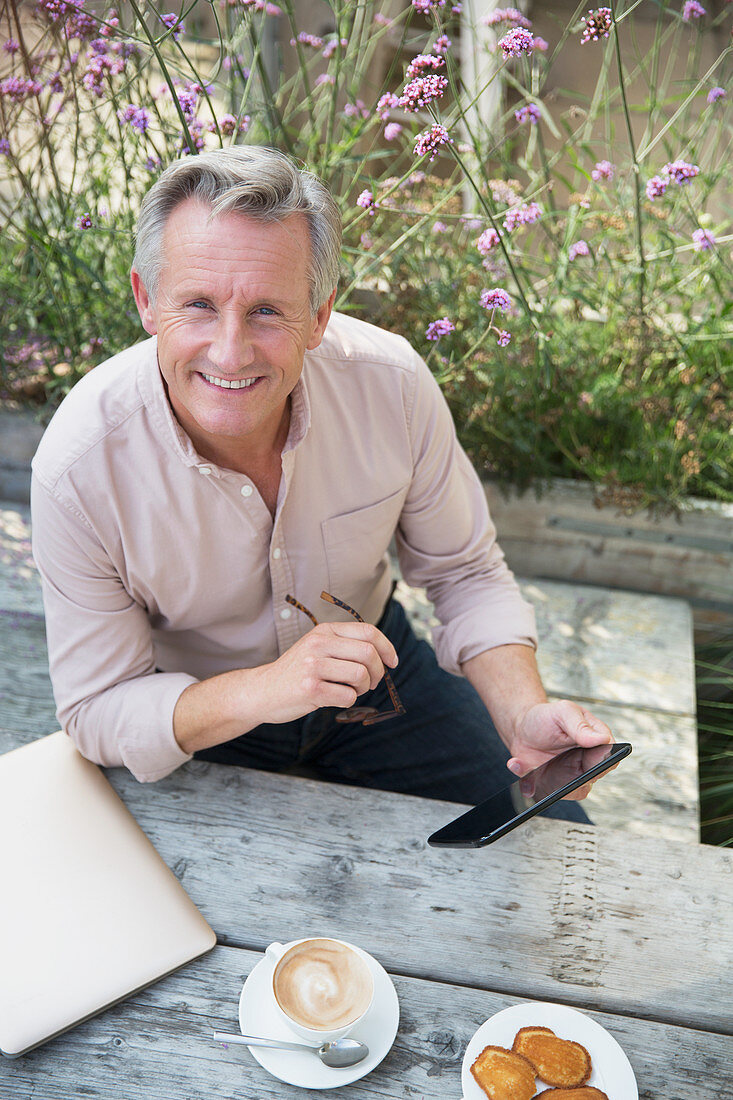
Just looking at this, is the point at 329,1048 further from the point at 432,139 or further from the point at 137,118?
the point at 137,118

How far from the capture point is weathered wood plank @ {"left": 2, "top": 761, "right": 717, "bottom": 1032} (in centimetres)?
109

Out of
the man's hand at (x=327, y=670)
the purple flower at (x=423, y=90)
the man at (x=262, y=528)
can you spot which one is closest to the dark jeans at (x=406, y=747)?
the man at (x=262, y=528)

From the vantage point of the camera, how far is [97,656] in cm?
135

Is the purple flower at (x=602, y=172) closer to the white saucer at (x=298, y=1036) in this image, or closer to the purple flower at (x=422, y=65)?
the purple flower at (x=422, y=65)

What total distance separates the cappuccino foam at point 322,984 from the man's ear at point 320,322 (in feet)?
2.83

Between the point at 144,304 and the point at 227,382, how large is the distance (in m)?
0.21

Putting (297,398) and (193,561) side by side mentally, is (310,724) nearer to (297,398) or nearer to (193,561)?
(193,561)

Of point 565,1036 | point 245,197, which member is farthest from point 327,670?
point 245,197

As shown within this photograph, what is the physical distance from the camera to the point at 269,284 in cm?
118

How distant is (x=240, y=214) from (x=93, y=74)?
30.0 inches

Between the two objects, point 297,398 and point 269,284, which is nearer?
point 269,284

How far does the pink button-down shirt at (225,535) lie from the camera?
130 centimetres

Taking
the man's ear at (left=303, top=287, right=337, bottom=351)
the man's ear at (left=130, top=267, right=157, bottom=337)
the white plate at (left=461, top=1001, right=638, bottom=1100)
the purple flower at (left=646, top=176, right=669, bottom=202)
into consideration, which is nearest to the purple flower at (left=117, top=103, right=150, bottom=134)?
the man's ear at (left=130, top=267, right=157, bottom=337)

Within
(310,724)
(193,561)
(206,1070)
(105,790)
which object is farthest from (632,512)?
(206,1070)
